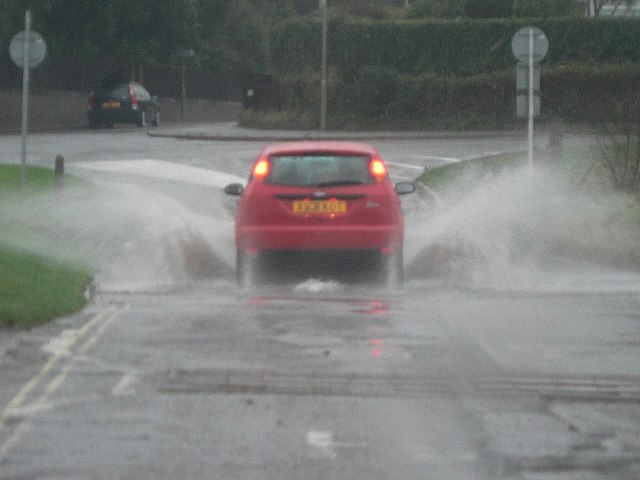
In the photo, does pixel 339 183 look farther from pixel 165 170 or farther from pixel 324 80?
pixel 324 80

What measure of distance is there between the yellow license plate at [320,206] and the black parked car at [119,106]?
40.5m

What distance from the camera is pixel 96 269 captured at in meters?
17.2

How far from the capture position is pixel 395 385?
979cm

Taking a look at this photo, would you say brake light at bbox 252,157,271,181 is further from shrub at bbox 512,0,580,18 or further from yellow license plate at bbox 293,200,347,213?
shrub at bbox 512,0,580,18

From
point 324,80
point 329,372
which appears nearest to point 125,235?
point 329,372

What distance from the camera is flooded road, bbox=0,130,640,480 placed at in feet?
25.2

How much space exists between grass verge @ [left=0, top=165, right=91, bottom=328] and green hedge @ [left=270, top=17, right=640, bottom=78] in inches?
1486

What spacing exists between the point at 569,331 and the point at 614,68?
133ft

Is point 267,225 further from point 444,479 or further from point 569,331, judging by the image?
point 444,479

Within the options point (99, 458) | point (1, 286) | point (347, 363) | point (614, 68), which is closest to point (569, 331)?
point (347, 363)

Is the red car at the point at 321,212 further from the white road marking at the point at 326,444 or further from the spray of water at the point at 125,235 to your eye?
the white road marking at the point at 326,444

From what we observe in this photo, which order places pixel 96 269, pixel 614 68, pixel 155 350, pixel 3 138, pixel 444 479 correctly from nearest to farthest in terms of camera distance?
pixel 444 479 → pixel 155 350 → pixel 96 269 → pixel 3 138 → pixel 614 68

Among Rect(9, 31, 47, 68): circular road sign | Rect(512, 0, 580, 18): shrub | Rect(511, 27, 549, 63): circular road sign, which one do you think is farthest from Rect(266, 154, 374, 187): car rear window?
Rect(512, 0, 580, 18): shrub

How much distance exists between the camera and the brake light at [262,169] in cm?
1577
